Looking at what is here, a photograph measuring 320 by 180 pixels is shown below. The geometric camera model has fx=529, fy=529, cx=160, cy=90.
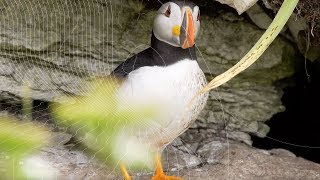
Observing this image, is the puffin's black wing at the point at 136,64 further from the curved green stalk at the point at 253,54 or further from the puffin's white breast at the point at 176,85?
the curved green stalk at the point at 253,54

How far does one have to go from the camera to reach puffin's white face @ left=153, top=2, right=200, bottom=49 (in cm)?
221

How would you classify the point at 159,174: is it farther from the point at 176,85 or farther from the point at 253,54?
the point at 253,54

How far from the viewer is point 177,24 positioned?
7.47 ft

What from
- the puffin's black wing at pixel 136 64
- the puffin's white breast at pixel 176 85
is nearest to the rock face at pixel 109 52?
the puffin's black wing at pixel 136 64

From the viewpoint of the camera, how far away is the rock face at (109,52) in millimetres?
2197

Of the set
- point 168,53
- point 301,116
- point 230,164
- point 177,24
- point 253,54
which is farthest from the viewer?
point 301,116

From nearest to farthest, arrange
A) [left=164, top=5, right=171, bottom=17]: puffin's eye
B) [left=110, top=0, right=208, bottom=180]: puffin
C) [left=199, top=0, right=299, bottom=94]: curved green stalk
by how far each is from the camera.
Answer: [left=199, top=0, right=299, bottom=94]: curved green stalk < [left=110, top=0, right=208, bottom=180]: puffin < [left=164, top=5, right=171, bottom=17]: puffin's eye

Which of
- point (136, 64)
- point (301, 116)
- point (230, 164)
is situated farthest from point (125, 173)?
point (301, 116)

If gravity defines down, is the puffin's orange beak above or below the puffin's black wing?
above

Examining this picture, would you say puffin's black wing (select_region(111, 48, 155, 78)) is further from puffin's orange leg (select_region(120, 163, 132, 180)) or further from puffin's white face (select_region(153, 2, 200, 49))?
puffin's orange leg (select_region(120, 163, 132, 180))

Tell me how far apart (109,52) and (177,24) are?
616 millimetres

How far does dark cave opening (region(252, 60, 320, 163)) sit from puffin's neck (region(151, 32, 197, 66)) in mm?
1320

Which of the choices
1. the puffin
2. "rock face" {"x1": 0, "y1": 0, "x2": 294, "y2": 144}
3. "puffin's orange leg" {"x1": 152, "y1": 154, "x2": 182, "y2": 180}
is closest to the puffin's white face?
the puffin

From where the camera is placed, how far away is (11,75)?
8.45 ft
